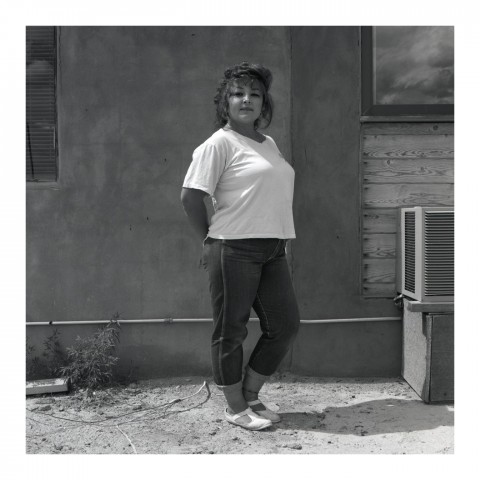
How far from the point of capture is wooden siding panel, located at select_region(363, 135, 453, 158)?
13.7 feet

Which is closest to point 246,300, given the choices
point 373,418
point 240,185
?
point 240,185

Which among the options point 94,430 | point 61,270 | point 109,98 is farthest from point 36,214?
point 94,430

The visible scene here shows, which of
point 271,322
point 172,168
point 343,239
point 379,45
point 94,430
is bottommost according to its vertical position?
point 94,430

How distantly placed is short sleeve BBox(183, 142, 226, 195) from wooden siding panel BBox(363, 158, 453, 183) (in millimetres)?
1455

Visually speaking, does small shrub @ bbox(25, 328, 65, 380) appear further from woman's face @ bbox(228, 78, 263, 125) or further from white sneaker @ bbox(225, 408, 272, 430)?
woman's face @ bbox(228, 78, 263, 125)

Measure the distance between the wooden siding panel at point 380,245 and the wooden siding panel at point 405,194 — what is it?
231 mm

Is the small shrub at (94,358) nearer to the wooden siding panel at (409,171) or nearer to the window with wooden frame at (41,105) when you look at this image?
the window with wooden frame at (41,105)

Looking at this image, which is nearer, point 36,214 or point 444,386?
point 444,386

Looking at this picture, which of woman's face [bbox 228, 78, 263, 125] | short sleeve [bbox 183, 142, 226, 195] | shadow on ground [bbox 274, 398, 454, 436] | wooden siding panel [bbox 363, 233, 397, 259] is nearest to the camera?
short sleeve [bbox 183, 142, 226, 195]

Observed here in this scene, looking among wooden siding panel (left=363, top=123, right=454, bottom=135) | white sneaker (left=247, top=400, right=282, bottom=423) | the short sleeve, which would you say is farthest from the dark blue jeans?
wooden siding panel (left=363, top=123, right=454, bottom=135)

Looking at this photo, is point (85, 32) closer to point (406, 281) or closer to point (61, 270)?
point (61, 270)

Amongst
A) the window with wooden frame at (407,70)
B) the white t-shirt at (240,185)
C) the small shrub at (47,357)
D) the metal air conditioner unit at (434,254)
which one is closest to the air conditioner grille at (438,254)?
the metal air conditioner unit at (434,254)

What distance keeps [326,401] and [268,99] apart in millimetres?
2044

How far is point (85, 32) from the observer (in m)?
Answer: 4.19
